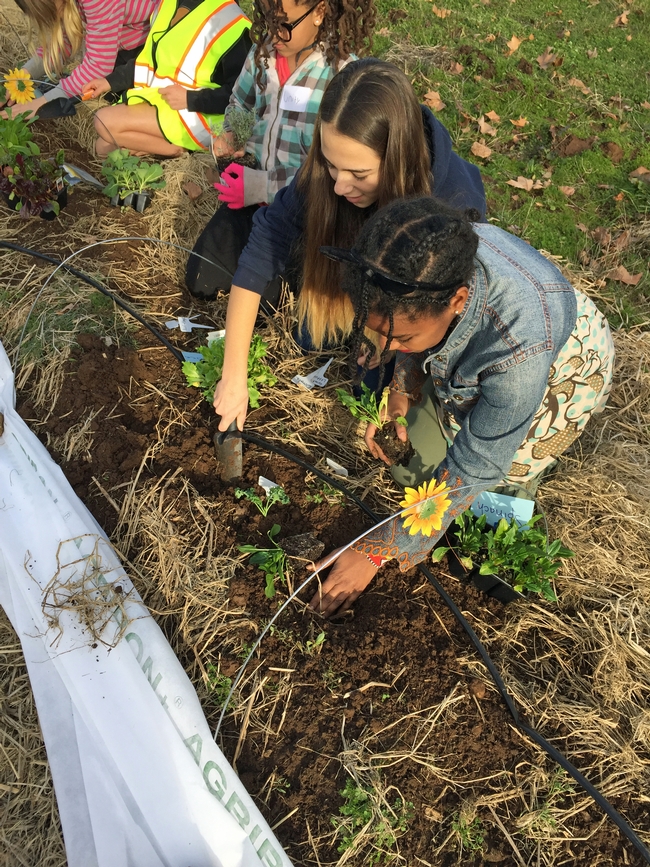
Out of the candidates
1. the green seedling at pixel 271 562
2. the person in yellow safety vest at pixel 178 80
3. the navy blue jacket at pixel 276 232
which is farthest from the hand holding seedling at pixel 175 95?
the green seedling at pixel 271 562

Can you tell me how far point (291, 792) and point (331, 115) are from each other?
2.09 meters

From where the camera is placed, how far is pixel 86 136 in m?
4.07

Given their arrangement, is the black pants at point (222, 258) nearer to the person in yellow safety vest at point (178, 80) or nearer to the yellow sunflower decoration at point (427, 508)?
the person in yellow safety vest at point (178, 80)

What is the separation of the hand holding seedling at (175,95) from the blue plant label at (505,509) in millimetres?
3061

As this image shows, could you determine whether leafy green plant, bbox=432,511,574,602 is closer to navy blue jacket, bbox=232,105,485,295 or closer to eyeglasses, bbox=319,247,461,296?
eyeglasses, bbox=319,247,461,296

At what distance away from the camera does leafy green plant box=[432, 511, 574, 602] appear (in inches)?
83.1

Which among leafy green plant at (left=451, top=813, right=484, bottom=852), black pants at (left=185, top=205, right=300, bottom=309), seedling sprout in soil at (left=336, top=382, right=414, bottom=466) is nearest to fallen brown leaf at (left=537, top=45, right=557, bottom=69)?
black pants at (left=185, top=205, right=300, bottom=309)

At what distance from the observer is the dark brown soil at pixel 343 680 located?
1.75 metres

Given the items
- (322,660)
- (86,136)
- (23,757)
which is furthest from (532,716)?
(86,136)

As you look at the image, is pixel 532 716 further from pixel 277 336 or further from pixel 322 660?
pixel 277 336

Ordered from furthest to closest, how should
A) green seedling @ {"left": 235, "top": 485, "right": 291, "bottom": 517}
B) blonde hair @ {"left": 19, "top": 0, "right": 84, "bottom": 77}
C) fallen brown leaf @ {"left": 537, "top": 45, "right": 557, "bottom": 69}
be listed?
fallen brown leaf @ {"left": 537, "top": 45, "right": 557, "bottom": 69}
blonde hair @ {"left": 19, "top": 0, "right": 84, "bottom": 77}
green seedling @ {"left": 235, "top": 485, "right": 291, "bottom": 517}

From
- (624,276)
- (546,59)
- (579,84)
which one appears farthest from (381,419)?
(546,59)

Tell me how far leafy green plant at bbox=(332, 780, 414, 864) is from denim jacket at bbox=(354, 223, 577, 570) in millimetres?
729

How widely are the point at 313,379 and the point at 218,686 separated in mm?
1486
